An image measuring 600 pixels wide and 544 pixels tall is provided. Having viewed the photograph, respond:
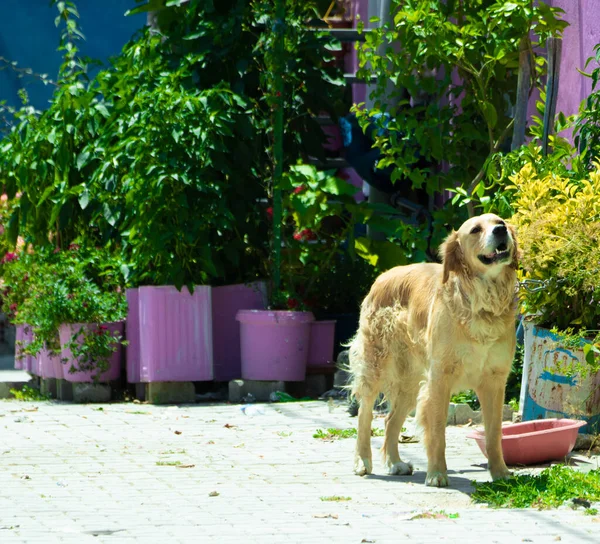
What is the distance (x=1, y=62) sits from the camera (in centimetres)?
1427

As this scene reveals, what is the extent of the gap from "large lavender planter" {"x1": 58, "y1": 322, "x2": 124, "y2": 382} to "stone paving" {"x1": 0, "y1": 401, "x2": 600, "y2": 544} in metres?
0.61

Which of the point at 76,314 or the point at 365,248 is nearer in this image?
the point at 76,314

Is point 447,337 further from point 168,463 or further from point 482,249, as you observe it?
point 168,463

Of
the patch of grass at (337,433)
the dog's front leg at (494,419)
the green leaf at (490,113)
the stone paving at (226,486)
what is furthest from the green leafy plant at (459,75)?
the dog's front leg at (494,419)

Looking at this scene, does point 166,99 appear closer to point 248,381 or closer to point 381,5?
point 248,381

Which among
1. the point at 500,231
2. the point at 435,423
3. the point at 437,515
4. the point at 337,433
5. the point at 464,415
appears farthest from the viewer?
the point at 464,415

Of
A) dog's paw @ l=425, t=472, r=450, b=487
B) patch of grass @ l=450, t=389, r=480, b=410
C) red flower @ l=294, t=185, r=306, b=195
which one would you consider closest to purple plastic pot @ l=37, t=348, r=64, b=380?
red flower @ l=294, t=185, r=306, b=195

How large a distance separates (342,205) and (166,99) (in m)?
1.97

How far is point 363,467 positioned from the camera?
6.54 metres

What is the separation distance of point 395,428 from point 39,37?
932 cm

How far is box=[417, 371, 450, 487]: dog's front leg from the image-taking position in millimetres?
6105

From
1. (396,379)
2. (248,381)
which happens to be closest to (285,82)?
(248,381)

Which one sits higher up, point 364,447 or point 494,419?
point 494,419

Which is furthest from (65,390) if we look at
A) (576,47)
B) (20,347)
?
(576,47)
